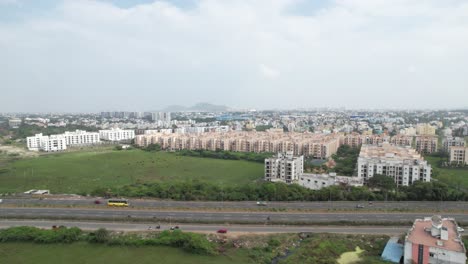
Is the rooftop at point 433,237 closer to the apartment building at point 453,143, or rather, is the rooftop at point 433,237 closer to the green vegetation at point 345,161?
the green vegetation at point 345,161

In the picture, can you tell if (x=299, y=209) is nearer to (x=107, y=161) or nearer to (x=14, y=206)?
(x=14, y=206)

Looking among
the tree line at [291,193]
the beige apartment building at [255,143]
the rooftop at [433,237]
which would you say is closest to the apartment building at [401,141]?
the beige apartment building at [255,143]

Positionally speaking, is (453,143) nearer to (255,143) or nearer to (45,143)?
(255,143)

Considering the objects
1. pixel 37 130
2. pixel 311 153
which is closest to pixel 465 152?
pixel 311 153

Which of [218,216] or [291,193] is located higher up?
[291,193]

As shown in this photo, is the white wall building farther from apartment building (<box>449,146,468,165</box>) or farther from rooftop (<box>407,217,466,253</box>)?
apartment building (<box>449,146,468,165</box>)

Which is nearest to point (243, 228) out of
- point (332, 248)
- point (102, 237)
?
point (332, 248)

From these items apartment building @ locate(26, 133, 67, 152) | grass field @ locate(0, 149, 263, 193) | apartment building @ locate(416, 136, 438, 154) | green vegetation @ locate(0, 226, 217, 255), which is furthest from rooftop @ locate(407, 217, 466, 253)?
apartment building @ locate(26, 133, 67, 152)
